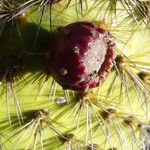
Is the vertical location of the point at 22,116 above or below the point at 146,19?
below

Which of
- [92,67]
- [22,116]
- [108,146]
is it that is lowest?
[108,146]

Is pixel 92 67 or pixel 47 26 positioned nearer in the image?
pixel 92 67

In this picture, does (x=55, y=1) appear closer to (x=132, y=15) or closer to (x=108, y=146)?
(x=132, y=15)

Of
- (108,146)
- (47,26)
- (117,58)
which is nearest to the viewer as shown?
(47,26)

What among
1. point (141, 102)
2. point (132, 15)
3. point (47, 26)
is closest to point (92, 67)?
point (47, 26)
